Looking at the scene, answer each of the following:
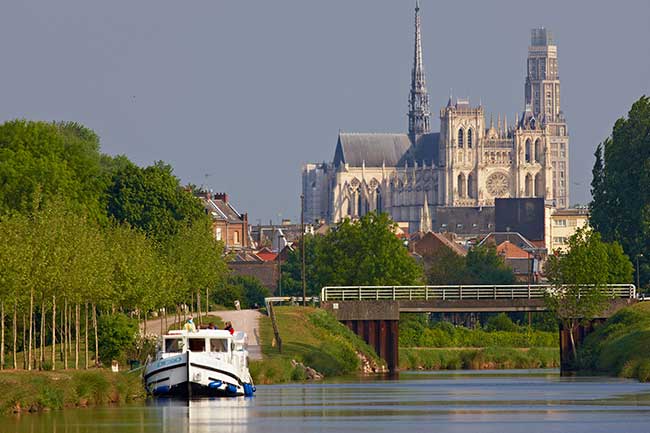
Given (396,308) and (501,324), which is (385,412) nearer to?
(396,308)

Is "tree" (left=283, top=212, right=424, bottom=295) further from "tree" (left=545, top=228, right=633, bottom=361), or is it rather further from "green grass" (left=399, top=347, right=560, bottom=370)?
"tree" (left=545, top=228, right=633, bottom=361)

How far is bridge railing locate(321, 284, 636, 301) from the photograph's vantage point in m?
102

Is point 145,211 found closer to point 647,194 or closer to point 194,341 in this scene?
point 647,194

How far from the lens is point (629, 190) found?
392ft

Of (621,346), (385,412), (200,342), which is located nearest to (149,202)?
(621,346)

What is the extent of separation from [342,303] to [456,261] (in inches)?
2817

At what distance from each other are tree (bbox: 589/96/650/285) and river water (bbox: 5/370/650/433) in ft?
137

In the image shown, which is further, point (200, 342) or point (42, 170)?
point (42, 170)

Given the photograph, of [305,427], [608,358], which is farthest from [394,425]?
[608,358]

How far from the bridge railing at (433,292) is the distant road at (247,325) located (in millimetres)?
4350

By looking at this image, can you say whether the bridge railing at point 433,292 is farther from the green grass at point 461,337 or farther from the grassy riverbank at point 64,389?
the grassy riverbank at point 64,389

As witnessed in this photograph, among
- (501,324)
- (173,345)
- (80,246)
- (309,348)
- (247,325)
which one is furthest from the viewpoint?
(501,324)

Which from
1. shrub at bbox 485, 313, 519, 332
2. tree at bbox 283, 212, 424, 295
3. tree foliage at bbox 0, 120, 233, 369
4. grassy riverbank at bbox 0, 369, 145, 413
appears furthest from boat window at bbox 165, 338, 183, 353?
shrub at bbox 485, 313, 519, 332

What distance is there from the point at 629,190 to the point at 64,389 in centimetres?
6403
